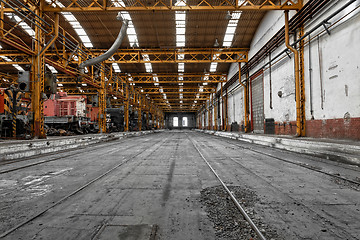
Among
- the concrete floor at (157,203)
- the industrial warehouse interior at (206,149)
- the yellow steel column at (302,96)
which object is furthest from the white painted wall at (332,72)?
the concrete floor at (157,203)

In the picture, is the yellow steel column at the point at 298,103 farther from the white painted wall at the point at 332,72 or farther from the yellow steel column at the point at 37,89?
the yellow steel column at the point at 37,89

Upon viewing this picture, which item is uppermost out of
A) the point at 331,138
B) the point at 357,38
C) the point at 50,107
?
the point at 357,38

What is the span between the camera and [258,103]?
509 inches

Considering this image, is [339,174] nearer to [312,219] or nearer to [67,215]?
[312,219]

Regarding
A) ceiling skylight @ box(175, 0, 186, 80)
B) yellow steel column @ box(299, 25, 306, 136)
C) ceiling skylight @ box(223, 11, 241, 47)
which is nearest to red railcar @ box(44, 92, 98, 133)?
ceiling skylight @ box(175, 0, 186, 80)

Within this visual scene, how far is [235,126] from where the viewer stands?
1823 centimetres

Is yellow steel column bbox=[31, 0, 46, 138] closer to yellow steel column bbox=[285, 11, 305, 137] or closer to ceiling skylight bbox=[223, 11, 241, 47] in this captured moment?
ceiling skylight bbox=[223, 11, 241, 47]

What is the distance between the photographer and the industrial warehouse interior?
1.84 m

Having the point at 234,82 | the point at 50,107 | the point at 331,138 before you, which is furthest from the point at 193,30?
the point at 50,107

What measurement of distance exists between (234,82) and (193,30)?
22.6 feet

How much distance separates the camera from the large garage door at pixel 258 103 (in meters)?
12.4

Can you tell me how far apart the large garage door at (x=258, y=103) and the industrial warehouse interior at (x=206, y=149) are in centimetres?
7

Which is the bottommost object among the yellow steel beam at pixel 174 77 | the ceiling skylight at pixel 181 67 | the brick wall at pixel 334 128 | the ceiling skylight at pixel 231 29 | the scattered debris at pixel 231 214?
the scattered debris at pixel 231 214

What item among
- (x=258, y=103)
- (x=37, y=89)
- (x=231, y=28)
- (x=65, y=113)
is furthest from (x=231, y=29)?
(x=65, y=113)
